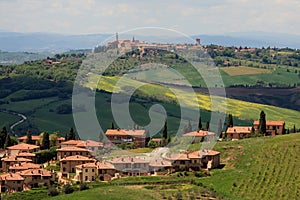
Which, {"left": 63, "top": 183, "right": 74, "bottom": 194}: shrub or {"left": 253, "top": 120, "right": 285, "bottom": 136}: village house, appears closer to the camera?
{"left": 63, "top": 183, "right": 74, "bottom": 194}: shrub

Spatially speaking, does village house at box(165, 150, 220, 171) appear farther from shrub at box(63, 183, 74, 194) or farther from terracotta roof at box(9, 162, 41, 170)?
terracotta roof at box(9, 162, 41, 170)

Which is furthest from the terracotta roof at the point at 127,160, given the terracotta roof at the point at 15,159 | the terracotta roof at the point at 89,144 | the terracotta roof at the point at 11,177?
the terracotta roof at the point at 89,144

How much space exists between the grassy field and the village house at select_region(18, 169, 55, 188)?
44.1ft

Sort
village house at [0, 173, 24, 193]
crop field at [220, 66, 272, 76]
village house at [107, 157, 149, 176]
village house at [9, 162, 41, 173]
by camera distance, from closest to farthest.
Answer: village house at [0, 173, 24, 193] < village house at [107, 157, 149, 176] < village house at [9, 162, 41, 173] < crop field at [220, 66, 272, 76]

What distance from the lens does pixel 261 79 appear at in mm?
169625

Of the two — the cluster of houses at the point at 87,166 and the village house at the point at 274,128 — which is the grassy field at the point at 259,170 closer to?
the cluster of houses at the point at 87,166

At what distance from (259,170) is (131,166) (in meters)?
11.4

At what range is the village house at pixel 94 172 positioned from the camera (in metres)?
57.1

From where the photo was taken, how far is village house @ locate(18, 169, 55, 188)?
183 ft

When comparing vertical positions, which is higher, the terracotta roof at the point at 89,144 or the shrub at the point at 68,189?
the terracotta roof at the point at 89,144

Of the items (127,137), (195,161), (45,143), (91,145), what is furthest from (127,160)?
(45,143)

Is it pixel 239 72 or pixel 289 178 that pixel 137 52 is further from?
pixel 289 178

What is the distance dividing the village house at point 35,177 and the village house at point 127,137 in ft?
59.8

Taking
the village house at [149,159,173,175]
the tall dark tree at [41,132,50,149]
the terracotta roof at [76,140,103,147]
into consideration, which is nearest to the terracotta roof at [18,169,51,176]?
the village house at [149,159,173,175]
